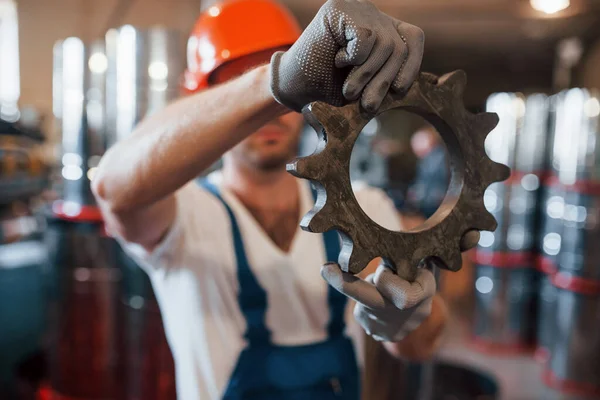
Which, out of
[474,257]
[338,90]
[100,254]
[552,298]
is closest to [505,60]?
[474,257]

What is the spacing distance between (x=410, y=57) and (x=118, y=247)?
1.75 meters

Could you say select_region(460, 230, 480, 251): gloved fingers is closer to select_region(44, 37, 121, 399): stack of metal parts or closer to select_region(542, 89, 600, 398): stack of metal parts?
select_region(44, 37, 121, 399): stack of metal parts

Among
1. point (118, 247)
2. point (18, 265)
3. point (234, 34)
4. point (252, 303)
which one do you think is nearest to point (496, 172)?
point (252, 303)

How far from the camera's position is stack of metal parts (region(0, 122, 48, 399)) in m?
2.53

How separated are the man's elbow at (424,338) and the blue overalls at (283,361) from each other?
10cm

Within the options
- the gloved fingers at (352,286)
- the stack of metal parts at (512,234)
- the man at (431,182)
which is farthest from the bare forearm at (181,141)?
the man at (431,182)

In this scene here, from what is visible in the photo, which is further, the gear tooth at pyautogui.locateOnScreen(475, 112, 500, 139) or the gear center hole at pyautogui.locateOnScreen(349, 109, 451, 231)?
the gear center hole at pyautogui.locateOnScreen(349, 109, 451, 231)

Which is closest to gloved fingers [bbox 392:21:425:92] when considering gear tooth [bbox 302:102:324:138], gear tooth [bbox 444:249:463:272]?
gear tooth [bbox 302:102:324:138]

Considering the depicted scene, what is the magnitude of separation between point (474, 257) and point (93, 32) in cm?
351

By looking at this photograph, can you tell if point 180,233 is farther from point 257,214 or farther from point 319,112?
point 319,112

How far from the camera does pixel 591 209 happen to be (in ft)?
9.41

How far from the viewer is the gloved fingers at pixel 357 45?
1.86 feet

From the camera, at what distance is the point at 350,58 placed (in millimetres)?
573

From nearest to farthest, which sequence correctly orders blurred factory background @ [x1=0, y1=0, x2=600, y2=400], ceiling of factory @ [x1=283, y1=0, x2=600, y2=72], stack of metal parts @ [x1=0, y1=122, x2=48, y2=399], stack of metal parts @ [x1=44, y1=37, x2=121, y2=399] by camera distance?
1. blurred factory background @ [x1=0, y1=0, x2=600, y2=400]
2. stack of metal parts @ [x1=44, y1=37, x2=121, y2=399]
3. stack of metal parts @ [x1=0, y1=122, x2=48, y2=399]
4. ceiling of factory @ [x1=283, y1=0, x2=600, y2=72]
